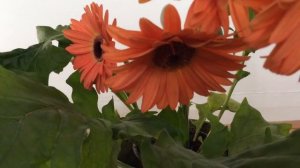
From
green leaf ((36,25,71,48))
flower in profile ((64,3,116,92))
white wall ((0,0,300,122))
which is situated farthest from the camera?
white wall ((0,0,300,122))

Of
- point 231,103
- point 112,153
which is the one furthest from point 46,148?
point 231,103

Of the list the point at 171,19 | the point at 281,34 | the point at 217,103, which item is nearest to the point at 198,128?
the point at 217,103

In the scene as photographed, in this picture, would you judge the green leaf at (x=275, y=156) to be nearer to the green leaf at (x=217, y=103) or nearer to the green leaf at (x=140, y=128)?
the green leaf at (x=140, y=128)

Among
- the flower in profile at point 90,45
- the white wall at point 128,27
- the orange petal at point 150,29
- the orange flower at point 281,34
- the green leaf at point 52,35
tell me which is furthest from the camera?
the white wall at point 128,27

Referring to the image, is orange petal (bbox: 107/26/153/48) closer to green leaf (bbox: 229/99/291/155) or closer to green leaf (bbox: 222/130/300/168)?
green leaf (bbox: 222/130/300/168)

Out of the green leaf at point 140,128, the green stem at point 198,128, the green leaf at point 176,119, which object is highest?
the green leaf at point 140,128

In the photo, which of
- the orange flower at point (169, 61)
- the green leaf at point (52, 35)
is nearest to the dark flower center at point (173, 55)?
the orange flower at point (169, 61)

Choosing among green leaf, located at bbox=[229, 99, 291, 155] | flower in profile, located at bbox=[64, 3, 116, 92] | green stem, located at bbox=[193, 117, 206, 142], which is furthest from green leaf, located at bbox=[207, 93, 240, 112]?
flower in profile, located at bbox=[64, 3, 116, 92]

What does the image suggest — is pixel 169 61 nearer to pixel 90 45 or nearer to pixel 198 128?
pixel 90 45
